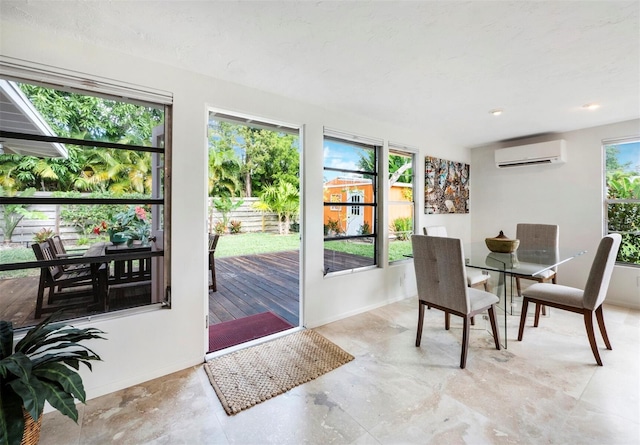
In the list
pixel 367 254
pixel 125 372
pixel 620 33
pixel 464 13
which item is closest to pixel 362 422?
pixel 125 372

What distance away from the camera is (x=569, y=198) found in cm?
376

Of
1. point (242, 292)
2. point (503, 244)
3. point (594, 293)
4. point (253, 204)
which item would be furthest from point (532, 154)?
point (253, 204)

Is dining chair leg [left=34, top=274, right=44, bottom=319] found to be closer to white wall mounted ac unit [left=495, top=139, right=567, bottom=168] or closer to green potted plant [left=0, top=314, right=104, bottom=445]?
green potted plant [left=0, top=314, right=104, bottom=445]

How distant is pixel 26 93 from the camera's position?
1690 mm

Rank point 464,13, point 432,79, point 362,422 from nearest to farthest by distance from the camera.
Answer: point 464,13, point 362,422, point 432,79

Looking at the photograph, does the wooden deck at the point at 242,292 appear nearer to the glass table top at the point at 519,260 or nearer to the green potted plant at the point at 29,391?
the green potted plant at the point at 29,391

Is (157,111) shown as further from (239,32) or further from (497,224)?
(497,224)

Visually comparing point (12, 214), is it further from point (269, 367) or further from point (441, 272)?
point (441, 272)

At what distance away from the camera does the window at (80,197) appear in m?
1.66

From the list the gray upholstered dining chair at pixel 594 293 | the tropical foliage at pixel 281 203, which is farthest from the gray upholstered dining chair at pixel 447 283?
the tropical foliage at pixel 281 203

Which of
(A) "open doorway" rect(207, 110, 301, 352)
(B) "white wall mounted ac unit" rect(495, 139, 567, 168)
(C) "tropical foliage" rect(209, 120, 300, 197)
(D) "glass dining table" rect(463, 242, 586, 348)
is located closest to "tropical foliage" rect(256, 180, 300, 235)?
(A) "open doorway" rect(207, 110, 301, 352)

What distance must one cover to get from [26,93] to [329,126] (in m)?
2.29

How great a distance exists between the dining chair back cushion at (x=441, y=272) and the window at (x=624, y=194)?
9.68ft

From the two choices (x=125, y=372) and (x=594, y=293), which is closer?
(x=125, y=372)
